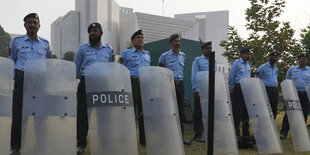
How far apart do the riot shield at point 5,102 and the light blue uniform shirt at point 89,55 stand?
4.09ft

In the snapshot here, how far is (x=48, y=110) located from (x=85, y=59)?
130 cm

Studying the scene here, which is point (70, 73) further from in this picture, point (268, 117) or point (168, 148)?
point (268, 117)

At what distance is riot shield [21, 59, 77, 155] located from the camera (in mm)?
3053

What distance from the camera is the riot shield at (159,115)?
368 cm

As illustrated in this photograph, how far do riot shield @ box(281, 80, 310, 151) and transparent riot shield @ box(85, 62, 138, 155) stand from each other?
299 centimetres

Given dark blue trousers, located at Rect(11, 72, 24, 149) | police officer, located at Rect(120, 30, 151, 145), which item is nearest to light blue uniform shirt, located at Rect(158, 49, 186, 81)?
police officer, located at Rect(120, 30, 151, 145)

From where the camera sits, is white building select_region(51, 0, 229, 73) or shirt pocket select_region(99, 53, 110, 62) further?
white building select_region(51, 0, 229, 73)

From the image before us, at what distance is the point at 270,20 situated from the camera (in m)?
11.2

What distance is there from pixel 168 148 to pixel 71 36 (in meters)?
95.2

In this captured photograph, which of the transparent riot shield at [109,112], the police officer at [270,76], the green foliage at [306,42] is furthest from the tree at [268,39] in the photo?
the transparent riot shield at [109,112]

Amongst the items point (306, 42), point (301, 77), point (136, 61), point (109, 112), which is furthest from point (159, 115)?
point (306, 42)

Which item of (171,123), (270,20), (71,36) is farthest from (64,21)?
(171,123)

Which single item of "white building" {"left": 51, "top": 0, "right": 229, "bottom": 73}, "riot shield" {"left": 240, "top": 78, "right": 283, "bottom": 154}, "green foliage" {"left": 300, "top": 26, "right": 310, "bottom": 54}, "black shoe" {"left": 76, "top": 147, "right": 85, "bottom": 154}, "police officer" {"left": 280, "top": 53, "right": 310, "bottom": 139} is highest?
"white building" {"left": 51, "top": 0, "right": 229, "bottom": 73}

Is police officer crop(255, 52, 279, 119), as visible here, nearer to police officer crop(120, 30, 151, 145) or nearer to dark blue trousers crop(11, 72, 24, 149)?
police officer crop(120, 30, 151, 145)
